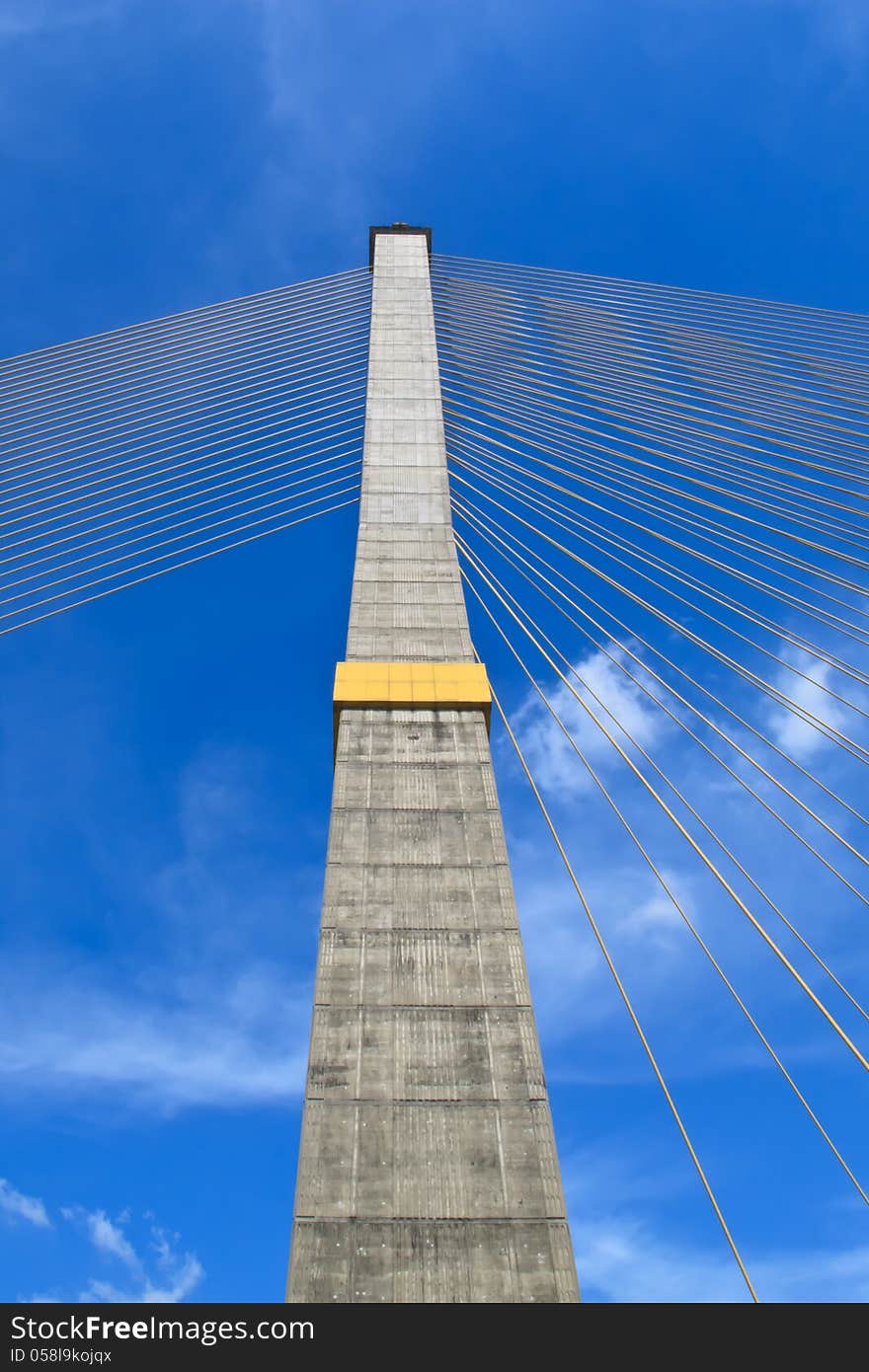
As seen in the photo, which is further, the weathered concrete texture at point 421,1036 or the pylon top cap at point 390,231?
the pylon top cap at point 390,231

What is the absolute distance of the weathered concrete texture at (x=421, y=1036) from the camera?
648 centimetres

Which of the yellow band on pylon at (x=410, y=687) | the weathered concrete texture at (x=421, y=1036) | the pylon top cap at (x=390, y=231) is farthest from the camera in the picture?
the pylon top cap at (x=390, y=231)

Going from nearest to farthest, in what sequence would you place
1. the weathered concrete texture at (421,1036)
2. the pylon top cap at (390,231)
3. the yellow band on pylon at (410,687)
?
the weathered concrete texture at (421,1036) < the yellow band on pylon at (410,687) < the pylon top cap at (390,231)

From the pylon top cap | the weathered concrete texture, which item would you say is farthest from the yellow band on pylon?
the pylon top cap

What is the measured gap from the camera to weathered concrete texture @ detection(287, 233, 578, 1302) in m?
6.48

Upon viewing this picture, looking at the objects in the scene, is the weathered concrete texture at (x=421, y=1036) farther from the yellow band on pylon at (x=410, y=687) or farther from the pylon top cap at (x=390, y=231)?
the pylon top cap at (x=390, y=231)

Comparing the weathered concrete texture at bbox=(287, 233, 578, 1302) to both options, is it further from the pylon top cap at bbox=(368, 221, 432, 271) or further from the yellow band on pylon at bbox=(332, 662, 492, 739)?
the pylon top cap at bbox=(368, 221, 432, 271)

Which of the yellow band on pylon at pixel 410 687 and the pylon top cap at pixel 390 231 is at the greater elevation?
the pylon top cap at pixel 390 231

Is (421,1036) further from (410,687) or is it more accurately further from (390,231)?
(390,231)

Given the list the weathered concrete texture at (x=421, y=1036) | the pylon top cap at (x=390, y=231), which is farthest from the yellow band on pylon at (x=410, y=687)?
the pylon top cap at (x=390, y=231)

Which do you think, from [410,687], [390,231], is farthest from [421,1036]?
[390,231]

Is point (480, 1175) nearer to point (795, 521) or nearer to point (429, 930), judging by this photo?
point (429, 930)
